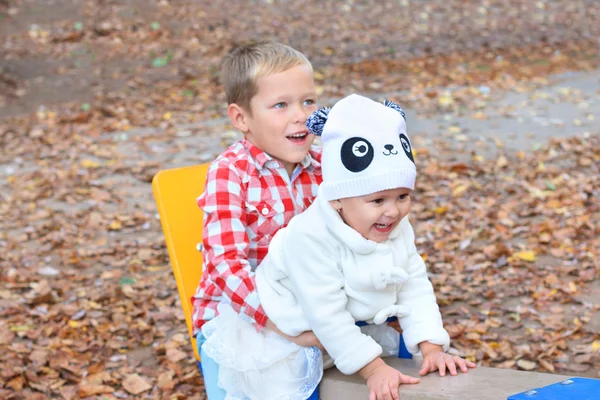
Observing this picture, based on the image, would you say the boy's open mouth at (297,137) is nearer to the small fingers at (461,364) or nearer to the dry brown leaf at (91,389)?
the small fingers at (461,364)

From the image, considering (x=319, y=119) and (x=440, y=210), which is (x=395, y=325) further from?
(x=440, y=210)

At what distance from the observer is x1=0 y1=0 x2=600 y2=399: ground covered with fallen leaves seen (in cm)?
430

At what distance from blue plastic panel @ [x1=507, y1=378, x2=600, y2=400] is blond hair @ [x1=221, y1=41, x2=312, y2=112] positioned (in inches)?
54.8

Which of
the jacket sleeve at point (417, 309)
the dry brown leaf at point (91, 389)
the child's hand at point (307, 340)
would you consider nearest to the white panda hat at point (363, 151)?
the jacket sleeve at point (417, 309)

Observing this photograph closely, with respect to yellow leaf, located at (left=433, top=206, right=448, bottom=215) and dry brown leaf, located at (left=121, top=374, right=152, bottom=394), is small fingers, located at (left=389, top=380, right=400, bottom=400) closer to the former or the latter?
dry brown leaf, located at (left=121, top=374, right=152, bottom=394)

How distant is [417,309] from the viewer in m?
2.40

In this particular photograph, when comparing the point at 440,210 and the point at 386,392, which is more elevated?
the point at 440,210

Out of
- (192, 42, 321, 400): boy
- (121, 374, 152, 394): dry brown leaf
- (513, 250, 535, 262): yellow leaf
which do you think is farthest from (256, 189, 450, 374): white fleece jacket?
(513, 250, 535, 262): yellow leaf

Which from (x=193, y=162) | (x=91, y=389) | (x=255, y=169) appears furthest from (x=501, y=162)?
(x=255, y=169)

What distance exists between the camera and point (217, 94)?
10562 mm

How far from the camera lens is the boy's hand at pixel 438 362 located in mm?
2307

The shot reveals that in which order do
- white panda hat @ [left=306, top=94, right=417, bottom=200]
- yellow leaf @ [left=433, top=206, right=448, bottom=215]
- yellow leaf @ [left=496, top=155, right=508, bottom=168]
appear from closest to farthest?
white panda hat @ [left=306, top=94, right=417, bottom=200] → yellow leaf @ [left=433, top=206, right=448, bottom=215] → yellow leaf @ [left=496, top=155, right=508, bottom=168]

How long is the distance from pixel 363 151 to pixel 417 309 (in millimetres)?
539

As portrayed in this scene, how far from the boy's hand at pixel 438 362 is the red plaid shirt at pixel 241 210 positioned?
60cm
